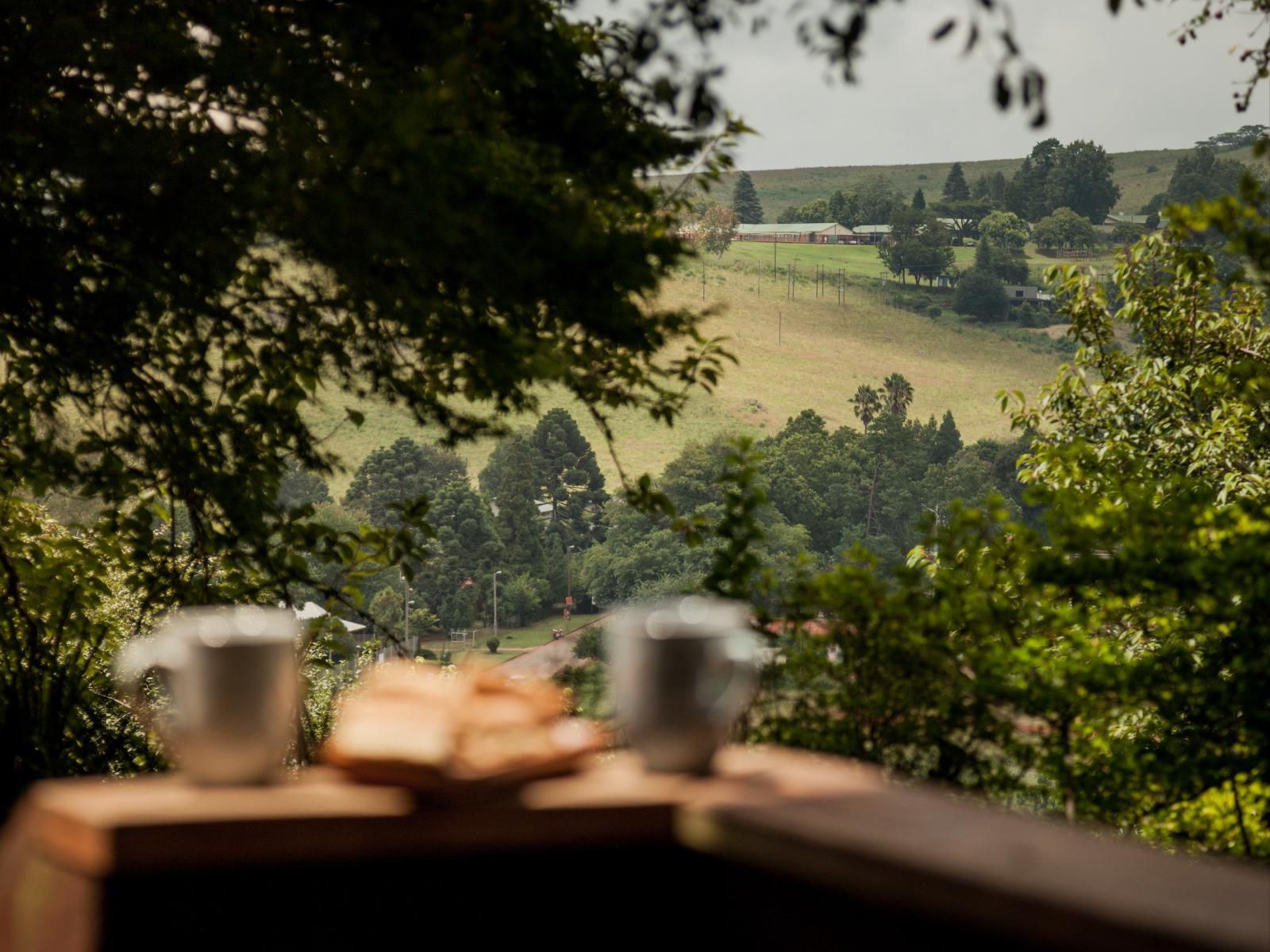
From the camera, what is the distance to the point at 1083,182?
8150 centimetres

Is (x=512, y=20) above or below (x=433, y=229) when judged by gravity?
above

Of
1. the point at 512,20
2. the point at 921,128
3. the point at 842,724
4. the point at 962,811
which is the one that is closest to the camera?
the point at 962,811

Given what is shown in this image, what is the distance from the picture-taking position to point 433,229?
10.6 feet

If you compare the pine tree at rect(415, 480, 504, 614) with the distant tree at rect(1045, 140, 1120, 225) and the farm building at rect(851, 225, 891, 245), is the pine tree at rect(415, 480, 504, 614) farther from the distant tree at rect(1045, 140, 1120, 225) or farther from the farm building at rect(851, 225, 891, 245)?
the farm building at rect(851, 225, 891, 245)

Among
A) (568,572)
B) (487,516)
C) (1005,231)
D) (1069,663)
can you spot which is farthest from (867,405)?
(1069,663)

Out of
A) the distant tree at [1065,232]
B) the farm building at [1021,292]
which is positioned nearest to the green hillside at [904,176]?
the distant tree at [1065,232]

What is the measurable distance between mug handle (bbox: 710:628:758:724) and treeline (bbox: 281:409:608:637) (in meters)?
44.4

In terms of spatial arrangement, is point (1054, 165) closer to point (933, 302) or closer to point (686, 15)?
point (933, 302)

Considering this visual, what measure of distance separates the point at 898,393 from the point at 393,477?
104 feet

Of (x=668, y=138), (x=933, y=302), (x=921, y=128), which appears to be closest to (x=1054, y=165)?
(x=933, y=302)

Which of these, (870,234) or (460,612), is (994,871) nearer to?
(460,612)

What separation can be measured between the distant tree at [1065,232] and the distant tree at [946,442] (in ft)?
64.6

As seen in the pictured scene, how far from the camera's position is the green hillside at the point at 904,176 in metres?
97.1

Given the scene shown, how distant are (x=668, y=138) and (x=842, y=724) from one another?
2232 millimetres
